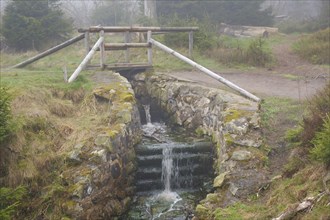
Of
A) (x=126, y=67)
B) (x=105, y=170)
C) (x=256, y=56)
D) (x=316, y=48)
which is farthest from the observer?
(x=316, y=48)

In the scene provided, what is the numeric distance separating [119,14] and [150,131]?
21940mm

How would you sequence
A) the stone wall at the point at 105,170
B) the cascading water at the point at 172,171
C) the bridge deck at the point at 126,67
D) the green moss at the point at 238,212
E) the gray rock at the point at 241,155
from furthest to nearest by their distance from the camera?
the bridge deck at the point at 126,67
the cascading water at the point at 172,171
the gray rock at the point at 241,155
the stone wall at the point at 105,170
the green moss at the point at 238,212

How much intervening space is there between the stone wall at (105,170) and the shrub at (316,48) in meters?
9.98

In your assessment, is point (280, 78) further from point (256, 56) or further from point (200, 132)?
point (200, 132)

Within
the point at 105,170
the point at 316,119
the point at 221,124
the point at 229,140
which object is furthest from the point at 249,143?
the point at 105,170

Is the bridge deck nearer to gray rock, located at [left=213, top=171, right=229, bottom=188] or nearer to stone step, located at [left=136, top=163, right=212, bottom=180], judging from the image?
stone step, located at [left=136, top=163, right=212, bottom=180]

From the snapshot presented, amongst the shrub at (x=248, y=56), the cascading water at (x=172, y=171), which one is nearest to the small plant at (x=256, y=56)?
the shrub at (x=248, y=56)

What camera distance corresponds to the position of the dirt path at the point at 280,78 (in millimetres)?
12023

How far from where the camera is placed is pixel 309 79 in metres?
13.5

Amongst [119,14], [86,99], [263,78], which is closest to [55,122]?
[86,99]

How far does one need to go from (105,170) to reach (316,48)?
500 inches

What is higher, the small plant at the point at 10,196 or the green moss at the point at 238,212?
the small plant at the point at 10,196

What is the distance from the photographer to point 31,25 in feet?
62.0

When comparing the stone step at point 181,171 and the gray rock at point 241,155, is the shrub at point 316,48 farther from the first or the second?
the gray rock at point 241,155
